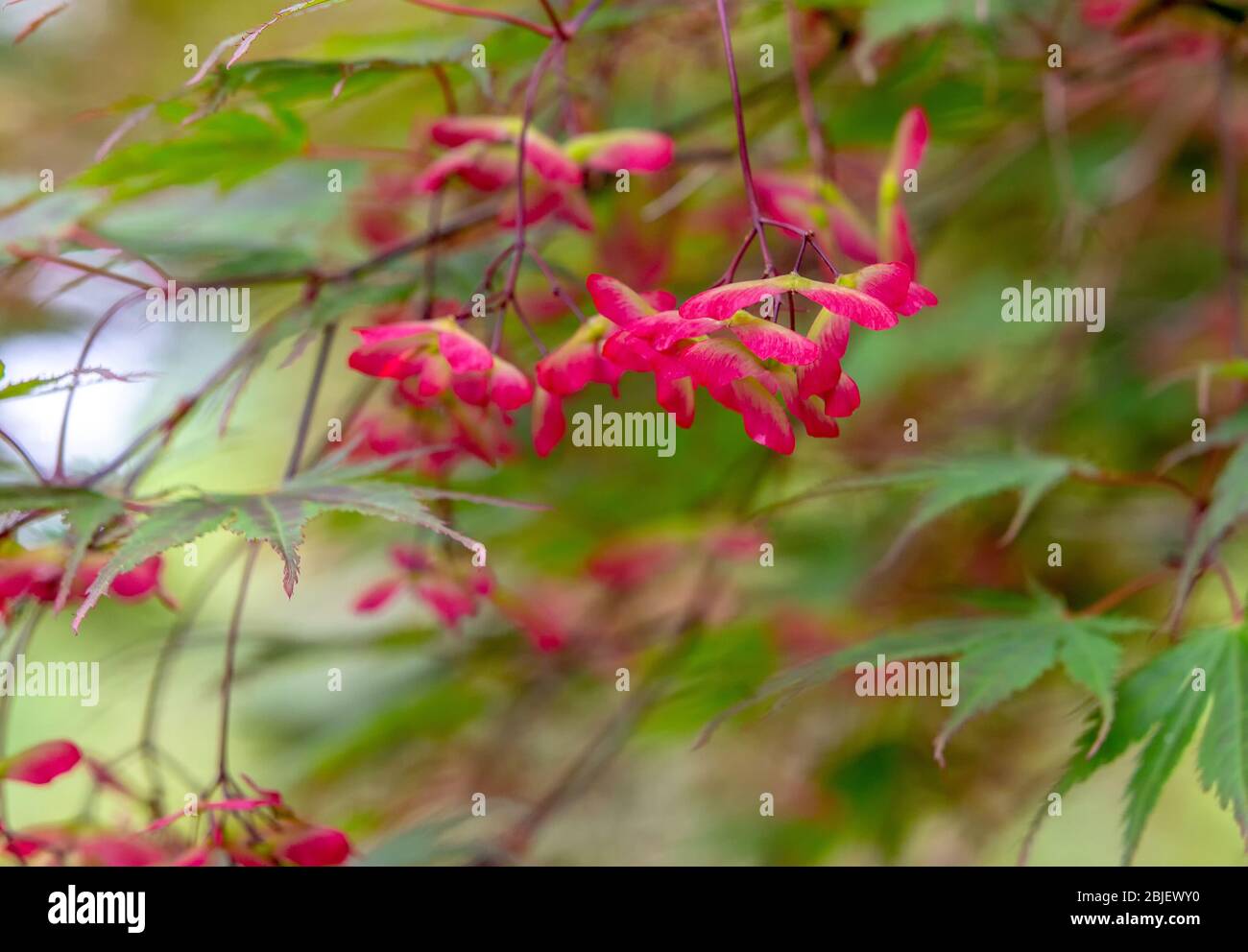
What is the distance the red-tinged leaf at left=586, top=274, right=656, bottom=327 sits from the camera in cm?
56

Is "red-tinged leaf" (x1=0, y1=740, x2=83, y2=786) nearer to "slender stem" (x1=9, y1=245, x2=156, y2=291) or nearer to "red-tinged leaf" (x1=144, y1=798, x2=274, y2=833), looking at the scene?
"red-tinged leaf" (x1=144, y1=798, x2=274, y2=833)

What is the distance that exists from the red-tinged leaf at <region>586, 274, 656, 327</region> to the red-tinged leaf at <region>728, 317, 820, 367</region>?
56 mm

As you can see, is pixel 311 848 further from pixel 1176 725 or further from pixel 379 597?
pixel 1176 725

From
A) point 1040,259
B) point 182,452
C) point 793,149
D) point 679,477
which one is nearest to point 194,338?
point 182,452

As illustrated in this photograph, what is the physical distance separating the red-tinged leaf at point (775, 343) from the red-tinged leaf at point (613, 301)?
0.06 meters

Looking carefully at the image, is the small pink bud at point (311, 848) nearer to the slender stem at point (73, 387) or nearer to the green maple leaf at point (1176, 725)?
the slender stem at point (73, 387)

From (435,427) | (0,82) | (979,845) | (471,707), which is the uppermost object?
(0,82)

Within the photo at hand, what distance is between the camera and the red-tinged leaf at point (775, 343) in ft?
1.69

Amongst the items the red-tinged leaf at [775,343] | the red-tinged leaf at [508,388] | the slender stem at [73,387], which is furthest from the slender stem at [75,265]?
the red-tinged leaf at [775,343]

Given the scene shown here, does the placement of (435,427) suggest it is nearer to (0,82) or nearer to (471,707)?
(471,707)

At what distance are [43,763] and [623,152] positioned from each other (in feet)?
1.70

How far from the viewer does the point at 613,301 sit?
1.85 ft
